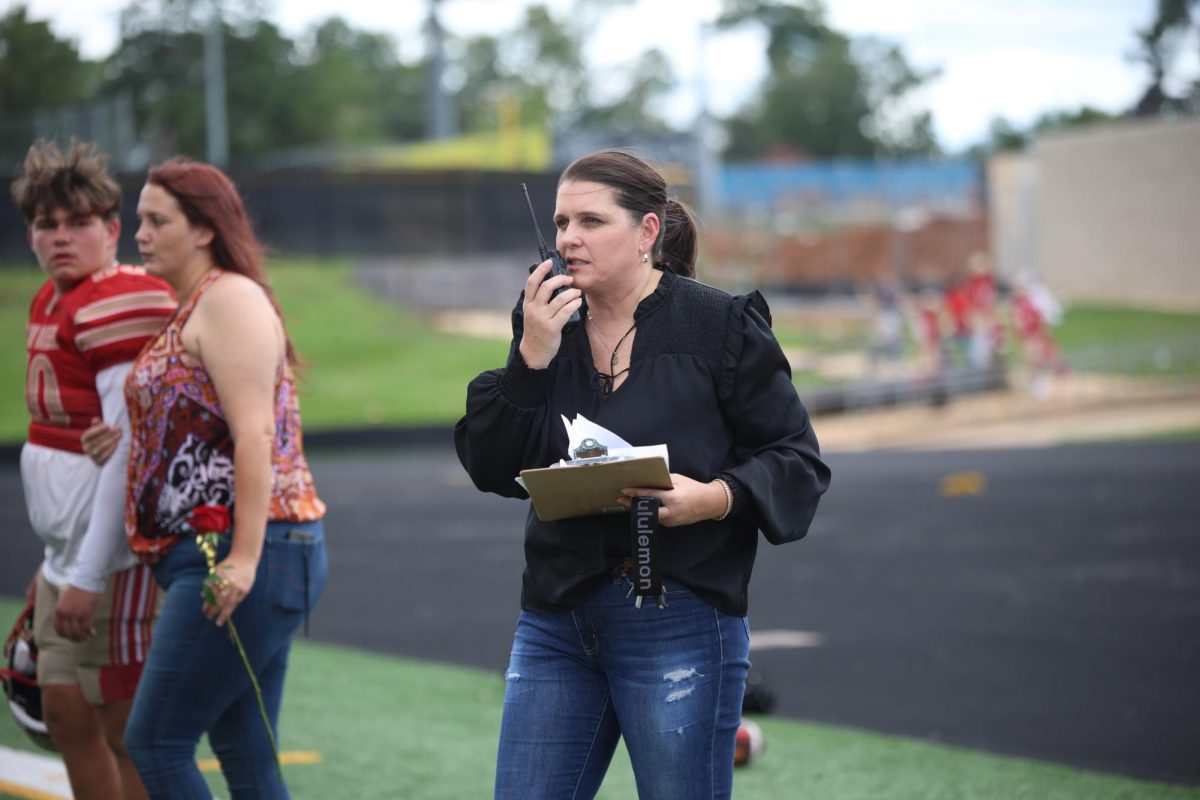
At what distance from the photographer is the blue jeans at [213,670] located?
338 centimetres

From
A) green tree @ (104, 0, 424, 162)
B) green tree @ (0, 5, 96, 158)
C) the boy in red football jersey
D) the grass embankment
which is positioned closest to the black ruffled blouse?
the boy in red football jersey

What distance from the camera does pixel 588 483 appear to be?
2.77 m

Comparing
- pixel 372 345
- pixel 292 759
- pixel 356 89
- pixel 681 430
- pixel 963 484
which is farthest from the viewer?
pixel 356 89

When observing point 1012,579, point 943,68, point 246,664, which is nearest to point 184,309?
point 246,664

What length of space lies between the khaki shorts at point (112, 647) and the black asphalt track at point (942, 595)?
152 inches

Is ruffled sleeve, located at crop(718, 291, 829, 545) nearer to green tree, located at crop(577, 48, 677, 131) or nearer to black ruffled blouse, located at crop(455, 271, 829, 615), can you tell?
black ruffled blouse, located at crop(455, 271, 829, 615)

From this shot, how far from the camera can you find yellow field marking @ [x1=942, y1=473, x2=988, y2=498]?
1484cm

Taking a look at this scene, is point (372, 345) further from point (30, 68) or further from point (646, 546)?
point (646, 546)

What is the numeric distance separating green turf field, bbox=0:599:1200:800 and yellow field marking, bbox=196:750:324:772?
3cm

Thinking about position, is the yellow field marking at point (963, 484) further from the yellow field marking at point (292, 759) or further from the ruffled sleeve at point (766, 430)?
the ruffled sleeve at point (766, 430)

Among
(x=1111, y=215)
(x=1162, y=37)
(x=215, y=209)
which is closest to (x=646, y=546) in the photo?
(x=215, y=209)

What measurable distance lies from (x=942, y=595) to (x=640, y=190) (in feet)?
24.1

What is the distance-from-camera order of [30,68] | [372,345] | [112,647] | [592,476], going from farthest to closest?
Answer: [30,68] → [372,345] → [112,647] → [592,476]

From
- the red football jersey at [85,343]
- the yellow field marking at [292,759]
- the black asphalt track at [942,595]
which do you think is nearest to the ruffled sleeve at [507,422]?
the red football jersey at [85,343]
